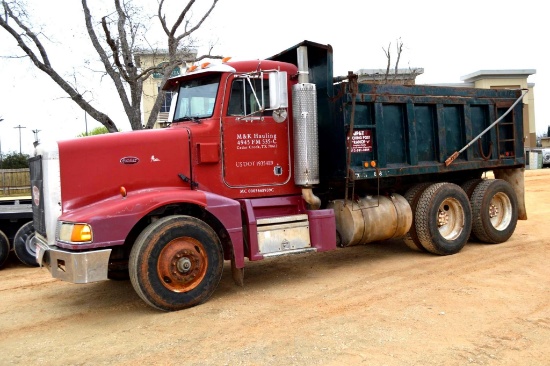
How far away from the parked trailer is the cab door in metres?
4.66

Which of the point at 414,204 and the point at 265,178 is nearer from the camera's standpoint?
the point at 265,178

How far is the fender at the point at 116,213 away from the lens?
18.0ft

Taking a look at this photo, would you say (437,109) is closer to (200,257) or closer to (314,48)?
(314,48)

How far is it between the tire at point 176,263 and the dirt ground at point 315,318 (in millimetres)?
224

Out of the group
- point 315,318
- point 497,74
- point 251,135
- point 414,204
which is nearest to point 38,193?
point 251,135

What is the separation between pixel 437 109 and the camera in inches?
334

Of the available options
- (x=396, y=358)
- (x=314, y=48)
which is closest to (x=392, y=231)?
(x=314, y=48)

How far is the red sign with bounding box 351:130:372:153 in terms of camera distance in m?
7.59

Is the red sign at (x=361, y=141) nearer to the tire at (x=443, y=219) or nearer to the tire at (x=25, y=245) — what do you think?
the tire at (x=443, y=219)

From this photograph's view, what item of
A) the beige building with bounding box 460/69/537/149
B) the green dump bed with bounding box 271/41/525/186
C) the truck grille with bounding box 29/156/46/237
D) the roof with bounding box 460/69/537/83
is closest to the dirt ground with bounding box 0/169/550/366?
the truck grille with bounding box 29/156/46/237

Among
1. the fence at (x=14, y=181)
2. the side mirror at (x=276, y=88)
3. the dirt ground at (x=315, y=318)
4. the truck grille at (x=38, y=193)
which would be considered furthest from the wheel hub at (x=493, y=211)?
the fence at (x=14, y=181)

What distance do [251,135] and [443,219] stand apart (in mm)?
3765

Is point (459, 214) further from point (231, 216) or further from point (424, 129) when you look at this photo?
point (231, 216)

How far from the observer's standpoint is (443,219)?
868 centimetres
